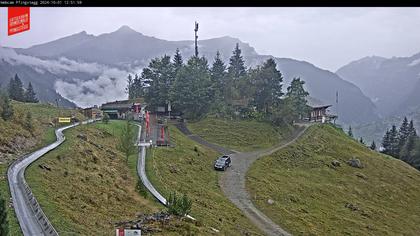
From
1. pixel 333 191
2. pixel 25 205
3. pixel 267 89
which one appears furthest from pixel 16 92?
pixel 25 205

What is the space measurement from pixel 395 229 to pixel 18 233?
94.4 feet

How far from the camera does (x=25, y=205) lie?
58.1 ft

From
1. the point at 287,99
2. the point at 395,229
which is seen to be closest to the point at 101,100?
the point at 287,99

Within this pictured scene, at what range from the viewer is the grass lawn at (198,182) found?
23.6 meters

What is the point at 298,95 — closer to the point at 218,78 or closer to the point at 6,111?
the point at 218,78

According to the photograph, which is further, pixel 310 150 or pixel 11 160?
pixel 310 150

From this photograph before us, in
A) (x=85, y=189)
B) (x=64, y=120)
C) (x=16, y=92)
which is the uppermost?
(x=16, y=92)

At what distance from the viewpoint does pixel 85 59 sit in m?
178

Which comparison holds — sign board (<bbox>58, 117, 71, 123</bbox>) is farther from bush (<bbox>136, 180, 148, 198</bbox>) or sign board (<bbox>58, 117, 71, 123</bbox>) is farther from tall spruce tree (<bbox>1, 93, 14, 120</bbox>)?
bush (<bbox>136, 180, 148, 198</bbox>)

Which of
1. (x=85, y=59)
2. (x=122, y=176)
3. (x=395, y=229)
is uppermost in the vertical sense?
(x=85, y=59)

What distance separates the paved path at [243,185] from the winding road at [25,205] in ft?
46.9

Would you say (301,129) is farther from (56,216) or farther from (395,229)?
(56,216)

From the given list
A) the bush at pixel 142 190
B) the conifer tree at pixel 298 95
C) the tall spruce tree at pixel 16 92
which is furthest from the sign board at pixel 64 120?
the tall spruce tree at pixel 16 92

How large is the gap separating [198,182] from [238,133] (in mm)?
22324
